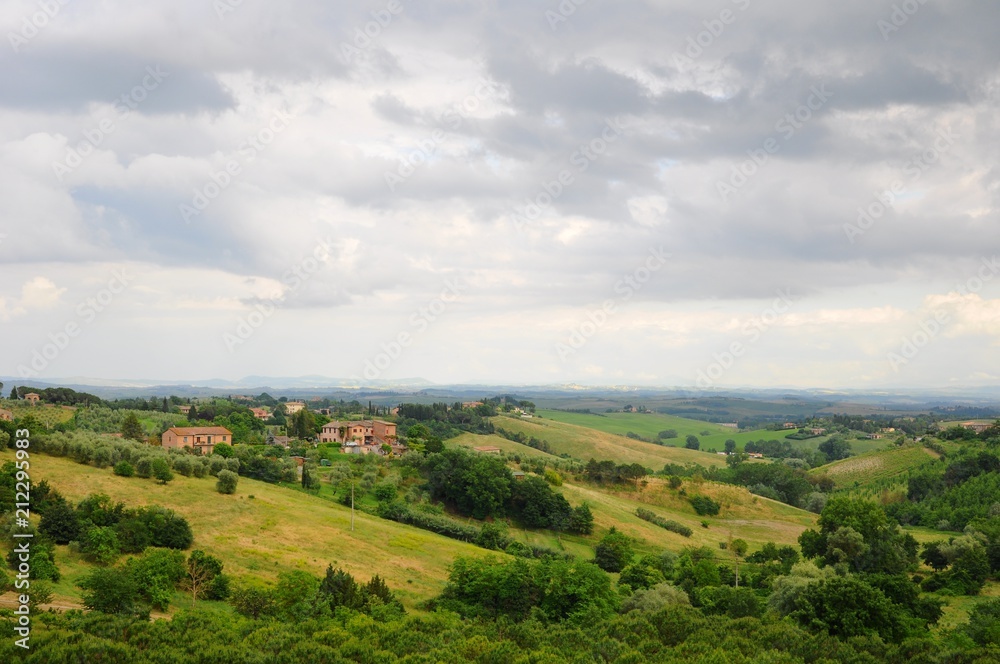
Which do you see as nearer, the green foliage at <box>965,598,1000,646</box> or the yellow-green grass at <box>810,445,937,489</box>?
the green foliage at <box>965,598,1000,646</box>

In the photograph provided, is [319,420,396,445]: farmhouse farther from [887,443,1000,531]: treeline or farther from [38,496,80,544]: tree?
[887,443,1000,531]: treeline

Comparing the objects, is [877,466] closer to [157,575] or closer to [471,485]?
[471,485]

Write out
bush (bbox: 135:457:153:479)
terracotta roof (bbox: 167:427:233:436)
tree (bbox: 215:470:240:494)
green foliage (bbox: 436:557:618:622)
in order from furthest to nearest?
1. terracotta roof (bbox: 167:427:233:436)
2. tree (bbox: 215:470:240:494)
3. bush (bbox: 135:457:153:479)
4. green foliage (bbox: 436:557:618:622)

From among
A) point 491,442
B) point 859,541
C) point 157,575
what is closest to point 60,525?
point 157,575

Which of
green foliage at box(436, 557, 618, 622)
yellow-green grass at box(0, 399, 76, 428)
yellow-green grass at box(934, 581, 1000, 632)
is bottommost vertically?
yellow-green grass at box(934, 581, 1000, 632)

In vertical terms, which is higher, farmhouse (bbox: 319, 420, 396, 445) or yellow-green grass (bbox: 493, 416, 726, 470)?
farmhouse (bbox: 319, 420, 396, 445)

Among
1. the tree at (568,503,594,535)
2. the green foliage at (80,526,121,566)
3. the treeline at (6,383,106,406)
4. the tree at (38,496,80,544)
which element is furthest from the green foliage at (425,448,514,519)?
the treeline at (6,383,106,406)

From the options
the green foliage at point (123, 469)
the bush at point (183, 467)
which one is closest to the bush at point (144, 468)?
the green foliage at point (123, 469)
